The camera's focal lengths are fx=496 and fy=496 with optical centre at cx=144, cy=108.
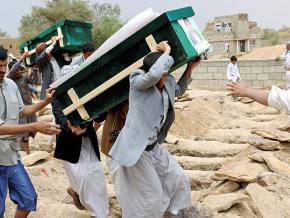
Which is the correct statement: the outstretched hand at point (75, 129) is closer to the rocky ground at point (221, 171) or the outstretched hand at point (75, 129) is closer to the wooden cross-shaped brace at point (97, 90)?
the wooden cross-shaped brace at point (97, 90)

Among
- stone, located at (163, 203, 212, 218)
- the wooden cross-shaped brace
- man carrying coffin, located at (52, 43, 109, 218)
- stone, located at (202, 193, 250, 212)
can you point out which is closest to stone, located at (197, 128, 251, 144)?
stone, located at (202, 193, 250, 212)

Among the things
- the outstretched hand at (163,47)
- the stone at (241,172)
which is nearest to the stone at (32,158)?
the stone at (241,172)

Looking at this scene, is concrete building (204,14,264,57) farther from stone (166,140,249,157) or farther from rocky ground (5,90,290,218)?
stone (166,140,249,157)

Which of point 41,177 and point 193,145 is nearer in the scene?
point 41,177

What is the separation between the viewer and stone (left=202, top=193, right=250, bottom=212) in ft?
15.4

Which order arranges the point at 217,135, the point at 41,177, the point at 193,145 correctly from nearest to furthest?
1. the point at 41,177
2. the point at 193,145
3. the point at 217,135

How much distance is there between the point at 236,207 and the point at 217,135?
565 centimetres

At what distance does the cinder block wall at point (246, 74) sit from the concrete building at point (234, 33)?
72.7 feet

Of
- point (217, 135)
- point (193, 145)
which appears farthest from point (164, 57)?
point (217, 135)

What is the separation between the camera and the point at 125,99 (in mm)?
3766

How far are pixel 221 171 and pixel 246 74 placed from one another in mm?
11503

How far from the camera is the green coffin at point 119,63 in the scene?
347cm

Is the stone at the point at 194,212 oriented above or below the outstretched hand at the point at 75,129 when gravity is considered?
below

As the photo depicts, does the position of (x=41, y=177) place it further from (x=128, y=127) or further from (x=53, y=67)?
(x=128, y=127)
